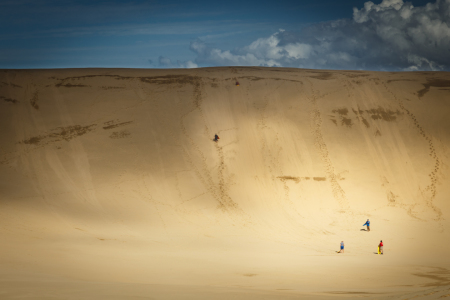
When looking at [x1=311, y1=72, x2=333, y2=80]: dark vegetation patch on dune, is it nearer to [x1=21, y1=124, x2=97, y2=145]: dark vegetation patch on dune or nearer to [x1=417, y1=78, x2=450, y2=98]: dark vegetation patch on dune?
[x1=417, y1=78, x2=450, y2=98]: dark vegetation patch on dune

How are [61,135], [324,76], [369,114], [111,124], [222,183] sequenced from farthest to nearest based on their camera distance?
1. [324,76]
2. [369,114]
3. [111,124]
4. [61,135]
5. [222,183]

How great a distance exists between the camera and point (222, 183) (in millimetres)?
18859

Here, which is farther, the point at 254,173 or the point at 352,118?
the point at 352,118

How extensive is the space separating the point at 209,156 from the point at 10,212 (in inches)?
365

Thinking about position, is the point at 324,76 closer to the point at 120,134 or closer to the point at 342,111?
the point at 342,111

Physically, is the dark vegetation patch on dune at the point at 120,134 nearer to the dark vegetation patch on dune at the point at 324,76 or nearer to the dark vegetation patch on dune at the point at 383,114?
the dark vegetation patch on dune at the point at 324,76

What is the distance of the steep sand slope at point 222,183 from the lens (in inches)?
382

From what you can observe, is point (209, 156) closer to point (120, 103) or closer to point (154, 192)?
point (154, 192)

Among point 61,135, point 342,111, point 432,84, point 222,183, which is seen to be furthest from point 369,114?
point 61,135

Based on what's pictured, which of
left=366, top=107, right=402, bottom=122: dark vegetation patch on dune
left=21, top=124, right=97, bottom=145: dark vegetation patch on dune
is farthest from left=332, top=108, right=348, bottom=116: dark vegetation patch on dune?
left=21, top=124, right=97, bottom=145: dark vegetation patch on dune

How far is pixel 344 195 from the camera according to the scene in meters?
18.8

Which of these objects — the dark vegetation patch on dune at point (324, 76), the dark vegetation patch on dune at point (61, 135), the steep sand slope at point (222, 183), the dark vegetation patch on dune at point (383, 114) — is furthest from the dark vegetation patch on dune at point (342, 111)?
the dark vegetation patch on dune at point (61, 135)

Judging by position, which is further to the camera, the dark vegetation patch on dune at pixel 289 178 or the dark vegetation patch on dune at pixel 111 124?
the dark vegetation patch on dune at pixel 111 124

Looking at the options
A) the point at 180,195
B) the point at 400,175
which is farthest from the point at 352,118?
the point at 180,195
